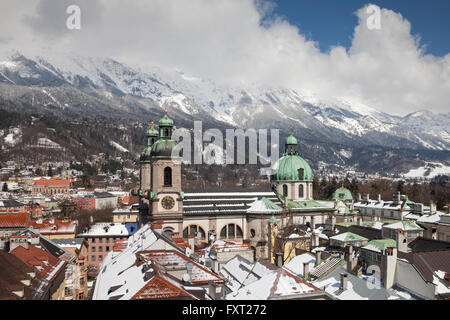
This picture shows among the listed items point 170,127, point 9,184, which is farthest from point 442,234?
point 9,184

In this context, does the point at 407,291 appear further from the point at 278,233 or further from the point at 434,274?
the point at 278,233

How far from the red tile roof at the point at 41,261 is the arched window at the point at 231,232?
25499 mm

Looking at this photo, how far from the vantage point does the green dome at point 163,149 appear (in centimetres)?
5366

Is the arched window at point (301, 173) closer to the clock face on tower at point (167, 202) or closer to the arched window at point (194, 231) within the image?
the arched window at point (194, 231)

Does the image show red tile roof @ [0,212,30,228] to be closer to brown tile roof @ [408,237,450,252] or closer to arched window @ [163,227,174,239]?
arched window @ [163,227,174,239]

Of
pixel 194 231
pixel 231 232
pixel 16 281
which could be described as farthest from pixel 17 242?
pixel 231 232

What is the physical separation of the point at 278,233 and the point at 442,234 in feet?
83.9

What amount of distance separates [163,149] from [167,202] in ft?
22.7

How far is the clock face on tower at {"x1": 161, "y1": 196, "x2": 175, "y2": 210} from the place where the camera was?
53812mm

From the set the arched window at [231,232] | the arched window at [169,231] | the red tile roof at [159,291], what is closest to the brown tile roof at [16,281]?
the red tile roof at [159,291]

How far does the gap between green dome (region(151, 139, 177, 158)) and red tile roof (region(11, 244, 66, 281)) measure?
20.1 m

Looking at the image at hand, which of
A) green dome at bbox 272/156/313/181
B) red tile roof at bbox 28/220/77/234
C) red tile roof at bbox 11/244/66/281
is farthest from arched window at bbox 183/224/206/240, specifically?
red tile roof at bbox 28/220/77/234

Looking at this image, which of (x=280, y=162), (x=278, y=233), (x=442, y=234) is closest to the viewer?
(x=278, y=233)

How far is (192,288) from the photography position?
2328 centimetres
